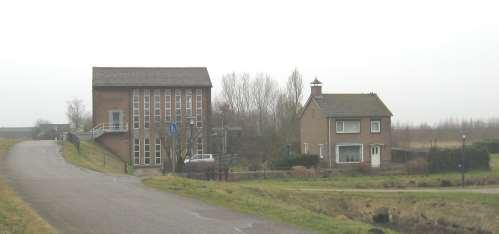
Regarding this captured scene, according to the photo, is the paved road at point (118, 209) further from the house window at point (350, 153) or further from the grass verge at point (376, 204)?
the house window at point (350, 153)

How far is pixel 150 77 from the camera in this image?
2719 inches

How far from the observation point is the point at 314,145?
62.6 m

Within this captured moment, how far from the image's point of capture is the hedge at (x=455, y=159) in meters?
54.7

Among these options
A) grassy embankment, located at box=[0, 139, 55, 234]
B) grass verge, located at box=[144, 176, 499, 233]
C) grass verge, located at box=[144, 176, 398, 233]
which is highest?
grassy embankment, located at box=[0, 139, 55, 234]

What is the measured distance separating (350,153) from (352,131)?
201cm

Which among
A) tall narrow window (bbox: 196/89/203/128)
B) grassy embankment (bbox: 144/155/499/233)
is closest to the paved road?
grassy embankment (bbox: 144/155/499/233)

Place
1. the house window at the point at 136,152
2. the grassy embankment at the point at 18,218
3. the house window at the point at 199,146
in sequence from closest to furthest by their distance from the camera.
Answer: the grassy embankment at the point at 18,218
the house window at the point at 136,152
the house window at the point at 199,146

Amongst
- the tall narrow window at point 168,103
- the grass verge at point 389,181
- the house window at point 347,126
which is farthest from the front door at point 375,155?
the tall narrow window at point 168,103

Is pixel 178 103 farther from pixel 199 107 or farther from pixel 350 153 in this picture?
pixel 350 153

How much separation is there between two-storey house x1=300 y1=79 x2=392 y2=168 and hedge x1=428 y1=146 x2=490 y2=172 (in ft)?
17.2

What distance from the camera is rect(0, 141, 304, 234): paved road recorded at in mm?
13406

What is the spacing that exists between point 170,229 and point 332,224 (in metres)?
3.66

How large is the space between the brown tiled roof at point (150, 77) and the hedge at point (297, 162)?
53.7ft

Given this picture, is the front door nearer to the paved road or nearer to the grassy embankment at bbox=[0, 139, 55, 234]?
the paved road
